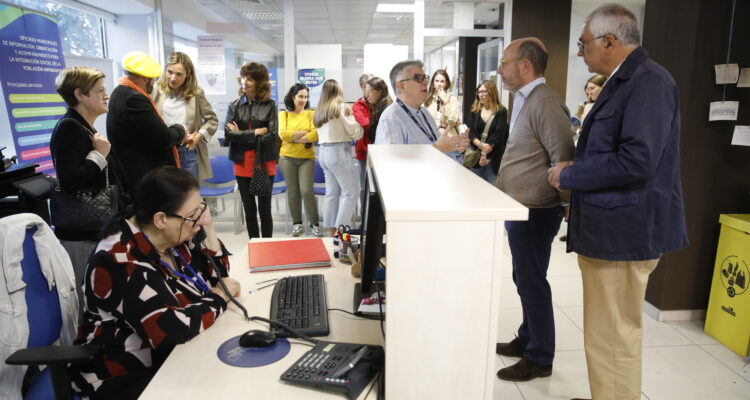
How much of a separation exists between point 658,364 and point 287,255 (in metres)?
1.98

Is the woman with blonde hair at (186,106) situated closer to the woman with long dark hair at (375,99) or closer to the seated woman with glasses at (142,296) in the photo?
the woman with long dark hair at (375,99)

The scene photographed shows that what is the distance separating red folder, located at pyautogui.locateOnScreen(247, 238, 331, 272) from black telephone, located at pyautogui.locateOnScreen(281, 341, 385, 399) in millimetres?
736

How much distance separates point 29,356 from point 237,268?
31.4 inches

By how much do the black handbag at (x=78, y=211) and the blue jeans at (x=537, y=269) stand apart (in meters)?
1.94

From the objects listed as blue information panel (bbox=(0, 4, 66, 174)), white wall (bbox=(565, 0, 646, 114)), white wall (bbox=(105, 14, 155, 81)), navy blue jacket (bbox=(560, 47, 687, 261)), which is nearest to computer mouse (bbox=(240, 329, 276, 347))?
navy blue jacket (bbox=(560, 47, 687, 261))

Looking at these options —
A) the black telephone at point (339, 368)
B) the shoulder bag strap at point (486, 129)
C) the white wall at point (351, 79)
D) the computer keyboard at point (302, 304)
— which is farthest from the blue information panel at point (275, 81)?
the black telephone at point (339, 368)

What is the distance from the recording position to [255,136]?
12.6 feet

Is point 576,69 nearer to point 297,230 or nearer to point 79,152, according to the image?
point 297,230

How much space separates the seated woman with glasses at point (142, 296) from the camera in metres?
1.30

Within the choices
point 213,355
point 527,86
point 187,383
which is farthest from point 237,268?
point 527,86

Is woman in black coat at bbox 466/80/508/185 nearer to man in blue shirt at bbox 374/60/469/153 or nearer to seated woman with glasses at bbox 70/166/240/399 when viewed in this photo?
man in blue shirt at bbox 374/60/469/153

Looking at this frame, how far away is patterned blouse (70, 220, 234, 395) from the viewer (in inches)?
A: 51.1

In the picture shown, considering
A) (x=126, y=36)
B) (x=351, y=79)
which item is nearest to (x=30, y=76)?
(x=126, y=36)

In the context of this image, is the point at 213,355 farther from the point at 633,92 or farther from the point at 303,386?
the point at 633,92
